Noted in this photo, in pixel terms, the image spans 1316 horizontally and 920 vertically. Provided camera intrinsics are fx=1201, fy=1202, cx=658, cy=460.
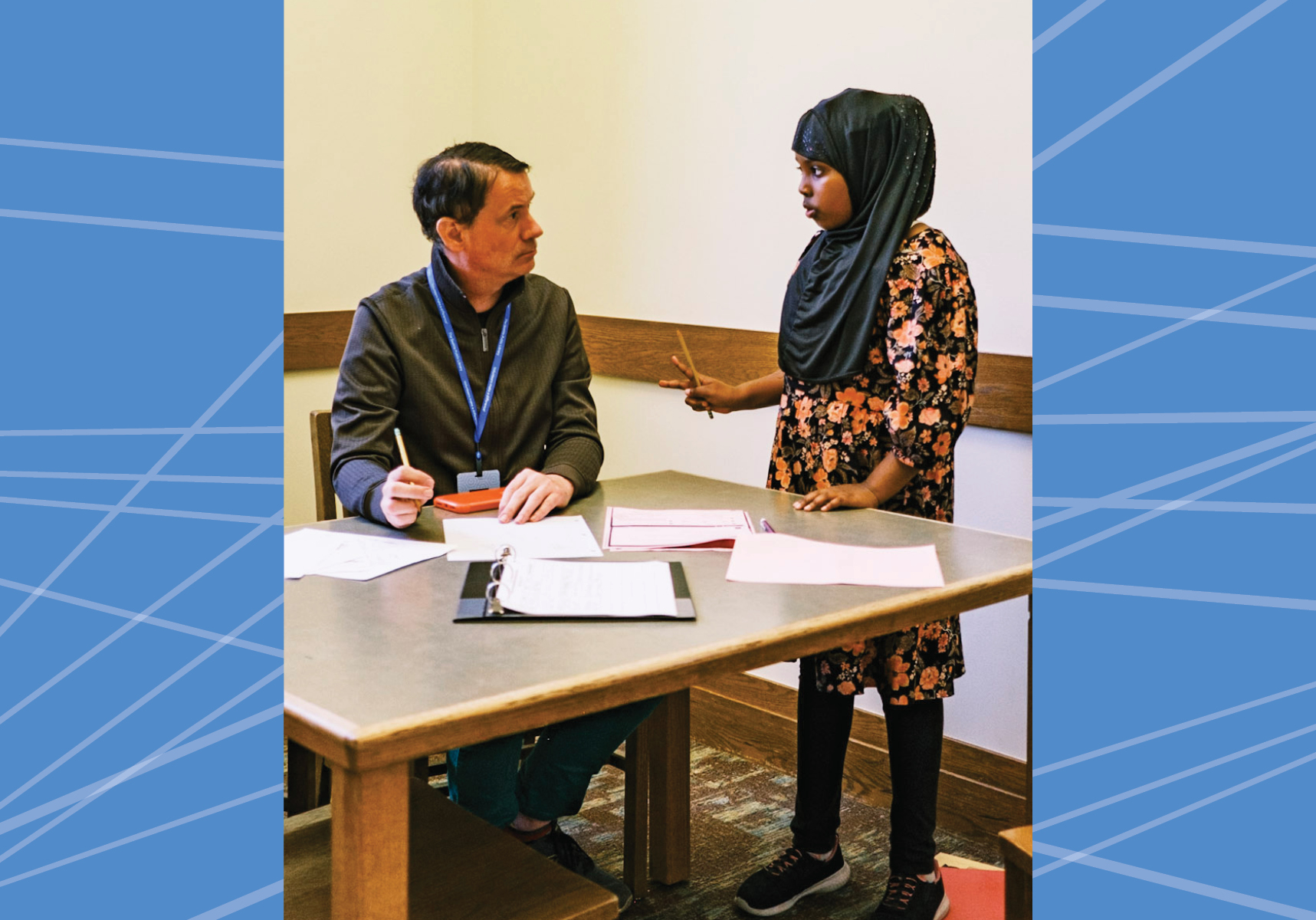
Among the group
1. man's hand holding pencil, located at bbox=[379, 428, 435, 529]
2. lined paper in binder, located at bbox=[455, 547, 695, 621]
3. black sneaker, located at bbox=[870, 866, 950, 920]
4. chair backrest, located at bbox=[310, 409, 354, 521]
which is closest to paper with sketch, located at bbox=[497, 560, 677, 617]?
lined paper in binder, located at bbox=[455, 547, 695, 621]

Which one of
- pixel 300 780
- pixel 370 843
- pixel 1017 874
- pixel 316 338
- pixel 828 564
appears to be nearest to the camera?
pixel 370 843

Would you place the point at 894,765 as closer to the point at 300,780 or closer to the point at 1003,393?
the point at 1003,393

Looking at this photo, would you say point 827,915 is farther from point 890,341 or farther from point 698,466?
point 698,466

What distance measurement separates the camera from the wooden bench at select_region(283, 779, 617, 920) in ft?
4.48

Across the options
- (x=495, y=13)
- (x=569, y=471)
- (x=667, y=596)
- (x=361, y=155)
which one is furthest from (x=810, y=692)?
(x=495, y=13)

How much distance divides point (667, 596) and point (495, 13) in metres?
2.93

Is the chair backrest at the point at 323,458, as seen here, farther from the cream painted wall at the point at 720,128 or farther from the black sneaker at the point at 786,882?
the cream painted wall at the point at 720,128

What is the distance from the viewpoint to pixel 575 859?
2402mm

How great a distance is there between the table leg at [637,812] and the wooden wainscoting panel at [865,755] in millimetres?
221

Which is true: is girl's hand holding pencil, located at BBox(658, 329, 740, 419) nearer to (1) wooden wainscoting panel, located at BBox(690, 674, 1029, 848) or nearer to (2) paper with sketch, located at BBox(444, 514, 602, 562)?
(2) paper with sketch, located at BBox(444, 514, 602, 562)

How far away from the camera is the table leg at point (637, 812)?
245cm

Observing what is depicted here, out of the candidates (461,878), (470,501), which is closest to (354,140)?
(470,501)

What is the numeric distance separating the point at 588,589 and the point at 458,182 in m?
1.09

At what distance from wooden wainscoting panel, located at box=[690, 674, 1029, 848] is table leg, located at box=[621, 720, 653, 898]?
221mm
